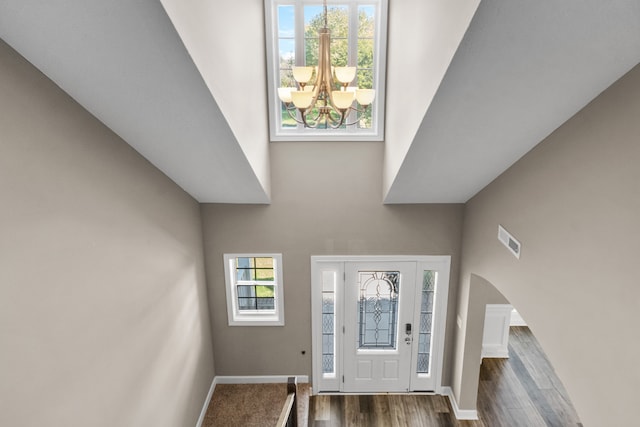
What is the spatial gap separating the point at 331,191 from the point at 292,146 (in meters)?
0.68

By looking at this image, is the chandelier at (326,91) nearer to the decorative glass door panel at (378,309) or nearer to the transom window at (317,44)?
the transom window at (317,44)

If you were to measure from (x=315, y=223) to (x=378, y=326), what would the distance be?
66.4 inches

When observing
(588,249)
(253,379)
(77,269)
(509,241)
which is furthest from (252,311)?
(588,249)

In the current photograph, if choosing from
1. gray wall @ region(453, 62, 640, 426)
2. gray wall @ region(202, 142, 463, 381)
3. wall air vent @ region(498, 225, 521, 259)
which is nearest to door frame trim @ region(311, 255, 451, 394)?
gray wall @ region(202, 142, 463, 381)

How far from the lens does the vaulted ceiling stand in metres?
1.96

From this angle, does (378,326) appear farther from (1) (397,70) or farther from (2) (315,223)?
(1) (397,70)

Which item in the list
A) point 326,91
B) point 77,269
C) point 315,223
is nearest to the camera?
point 77,269

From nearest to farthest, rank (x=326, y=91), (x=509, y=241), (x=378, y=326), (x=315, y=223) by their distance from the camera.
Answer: (x=326, y=91), (x=509, y=241), (x=315, y=223), (x=378, y=326)

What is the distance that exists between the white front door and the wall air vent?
4.67ft

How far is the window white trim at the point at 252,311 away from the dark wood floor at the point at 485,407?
4.21 feet

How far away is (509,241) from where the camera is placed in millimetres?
3969

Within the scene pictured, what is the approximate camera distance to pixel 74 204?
9.00 feet

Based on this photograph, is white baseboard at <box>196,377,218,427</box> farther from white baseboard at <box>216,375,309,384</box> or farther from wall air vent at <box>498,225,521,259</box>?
wall air vent at <box>498,225,521,259</box>

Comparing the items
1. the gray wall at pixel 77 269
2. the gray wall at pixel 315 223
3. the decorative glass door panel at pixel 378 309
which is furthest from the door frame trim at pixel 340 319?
the gray wall at pixel 77 269
